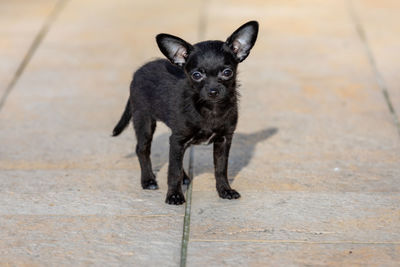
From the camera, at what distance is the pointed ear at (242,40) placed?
6.21 metres

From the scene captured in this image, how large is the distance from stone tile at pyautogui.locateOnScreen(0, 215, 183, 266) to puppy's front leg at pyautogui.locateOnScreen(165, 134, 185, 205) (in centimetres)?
30

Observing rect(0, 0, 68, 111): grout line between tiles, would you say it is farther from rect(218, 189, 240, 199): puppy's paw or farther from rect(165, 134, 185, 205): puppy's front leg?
rect(218, 189, 240, 199): puppy's paw

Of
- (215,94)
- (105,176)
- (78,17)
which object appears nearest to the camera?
(215,94)

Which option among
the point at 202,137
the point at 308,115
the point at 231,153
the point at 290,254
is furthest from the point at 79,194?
the point at 308,115

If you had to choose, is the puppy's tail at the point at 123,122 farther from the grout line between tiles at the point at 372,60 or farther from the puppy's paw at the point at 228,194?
the grout line between tiles at the point at 372,60

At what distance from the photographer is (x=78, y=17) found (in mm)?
12195

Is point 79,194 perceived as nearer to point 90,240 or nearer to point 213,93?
point 90,240

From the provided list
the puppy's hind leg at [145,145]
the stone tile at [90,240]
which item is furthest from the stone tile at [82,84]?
the stone tile at [90,240]

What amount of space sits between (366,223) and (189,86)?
1789 millimetres

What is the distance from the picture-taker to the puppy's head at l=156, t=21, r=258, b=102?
6.03 metres

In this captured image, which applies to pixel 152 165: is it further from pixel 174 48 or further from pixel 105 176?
pixel 174 48

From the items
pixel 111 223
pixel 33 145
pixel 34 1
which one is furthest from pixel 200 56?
pixel 34 1

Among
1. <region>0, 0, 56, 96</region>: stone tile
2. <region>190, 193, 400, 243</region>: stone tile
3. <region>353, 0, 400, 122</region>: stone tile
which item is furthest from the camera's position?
<region>0, 0, 56, 96</region>: stone tile

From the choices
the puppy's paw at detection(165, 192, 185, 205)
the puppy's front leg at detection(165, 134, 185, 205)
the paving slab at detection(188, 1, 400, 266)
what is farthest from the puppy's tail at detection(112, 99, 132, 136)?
the puppy's paw at detection(165, 192, 185, 205)
